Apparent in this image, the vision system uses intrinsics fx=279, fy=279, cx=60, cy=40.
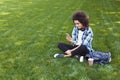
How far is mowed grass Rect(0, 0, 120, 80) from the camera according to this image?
5.76 meters

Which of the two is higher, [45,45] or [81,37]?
[81,37]

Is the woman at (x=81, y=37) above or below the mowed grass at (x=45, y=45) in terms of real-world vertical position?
above

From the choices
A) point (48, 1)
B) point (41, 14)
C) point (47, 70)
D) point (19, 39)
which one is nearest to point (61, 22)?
point (41, 14)

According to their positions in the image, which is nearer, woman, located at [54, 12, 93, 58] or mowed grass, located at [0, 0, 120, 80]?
mowed grass, located at [0, 0, 120, 80]

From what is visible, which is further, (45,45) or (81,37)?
(45,45)

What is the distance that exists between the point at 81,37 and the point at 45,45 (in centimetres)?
156

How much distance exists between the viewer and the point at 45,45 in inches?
309

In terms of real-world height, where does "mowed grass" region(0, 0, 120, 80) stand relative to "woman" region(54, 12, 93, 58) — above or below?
below

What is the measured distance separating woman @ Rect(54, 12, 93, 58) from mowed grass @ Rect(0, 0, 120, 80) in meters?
0.21

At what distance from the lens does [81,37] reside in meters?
6.59

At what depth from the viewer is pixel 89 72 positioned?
19.2 ft

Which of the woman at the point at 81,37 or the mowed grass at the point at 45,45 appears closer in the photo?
the mowed grass at the point at 45,45

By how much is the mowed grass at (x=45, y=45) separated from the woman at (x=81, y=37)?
21cm

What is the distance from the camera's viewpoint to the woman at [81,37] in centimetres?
634
